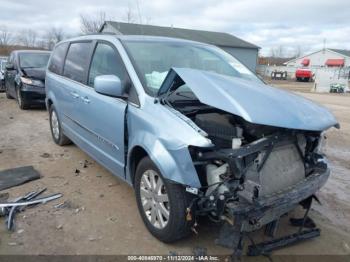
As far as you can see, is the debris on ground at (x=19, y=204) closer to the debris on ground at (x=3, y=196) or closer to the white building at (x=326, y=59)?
the debris on ground at (x=3, y=196)

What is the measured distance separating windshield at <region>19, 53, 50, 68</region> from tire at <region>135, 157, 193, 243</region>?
28.4 feet

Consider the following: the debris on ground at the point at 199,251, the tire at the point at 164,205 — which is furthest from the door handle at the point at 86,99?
the debris on ground at the point at 199,251

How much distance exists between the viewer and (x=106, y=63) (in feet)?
13.6

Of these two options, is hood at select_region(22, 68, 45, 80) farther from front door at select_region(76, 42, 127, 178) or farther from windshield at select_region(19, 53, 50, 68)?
front door at select_region(76, 42, 127, 178)

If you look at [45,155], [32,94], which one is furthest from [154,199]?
[32,94]

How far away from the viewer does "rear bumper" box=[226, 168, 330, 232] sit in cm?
260

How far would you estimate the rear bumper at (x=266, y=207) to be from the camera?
260 cm

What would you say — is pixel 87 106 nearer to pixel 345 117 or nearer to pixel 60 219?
pixel 60 219

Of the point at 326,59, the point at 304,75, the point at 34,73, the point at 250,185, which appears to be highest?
the point at 250,185

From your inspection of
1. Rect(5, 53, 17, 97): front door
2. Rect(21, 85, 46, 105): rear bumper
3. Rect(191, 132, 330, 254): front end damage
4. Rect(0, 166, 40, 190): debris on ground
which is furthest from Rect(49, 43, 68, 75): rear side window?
Rect(5, 53, 17, 97): front door

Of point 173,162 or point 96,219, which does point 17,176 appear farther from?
point 173,162

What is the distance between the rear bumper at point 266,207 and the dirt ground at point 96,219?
25.3 inches

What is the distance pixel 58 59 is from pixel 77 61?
1110 millimetres

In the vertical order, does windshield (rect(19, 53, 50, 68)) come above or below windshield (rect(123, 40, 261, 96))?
below
